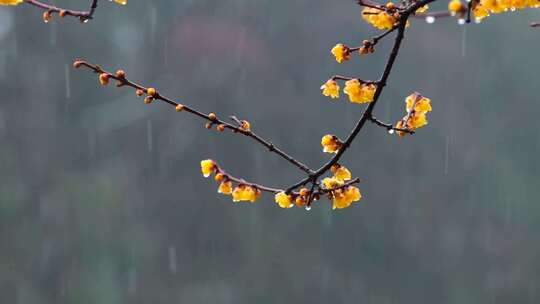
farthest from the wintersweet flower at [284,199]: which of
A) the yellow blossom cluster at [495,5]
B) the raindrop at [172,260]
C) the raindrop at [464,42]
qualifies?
the raindrop at [464,42]

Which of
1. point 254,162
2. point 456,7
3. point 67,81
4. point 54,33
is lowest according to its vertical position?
point 254,162

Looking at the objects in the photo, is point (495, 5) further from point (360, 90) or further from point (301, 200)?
point (301, 200)

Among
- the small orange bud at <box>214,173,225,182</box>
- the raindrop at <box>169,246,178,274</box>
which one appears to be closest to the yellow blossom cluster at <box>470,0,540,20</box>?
the small orange bud at <box>214,173,225,182</box>

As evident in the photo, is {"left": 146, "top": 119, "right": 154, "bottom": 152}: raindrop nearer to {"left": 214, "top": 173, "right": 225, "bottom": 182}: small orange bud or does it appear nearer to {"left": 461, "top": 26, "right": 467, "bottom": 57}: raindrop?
{"left": 461, "top": 26, "right": 467, "bottom": 57}: raindrop

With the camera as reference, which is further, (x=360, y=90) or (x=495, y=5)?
(x=360, y=90)

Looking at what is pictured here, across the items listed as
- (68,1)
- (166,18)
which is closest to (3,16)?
(68,1)

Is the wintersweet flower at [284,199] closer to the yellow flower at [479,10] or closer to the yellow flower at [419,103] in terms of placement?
the yellow flower at [419,103]

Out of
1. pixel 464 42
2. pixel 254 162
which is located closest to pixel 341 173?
pixel 254 162
